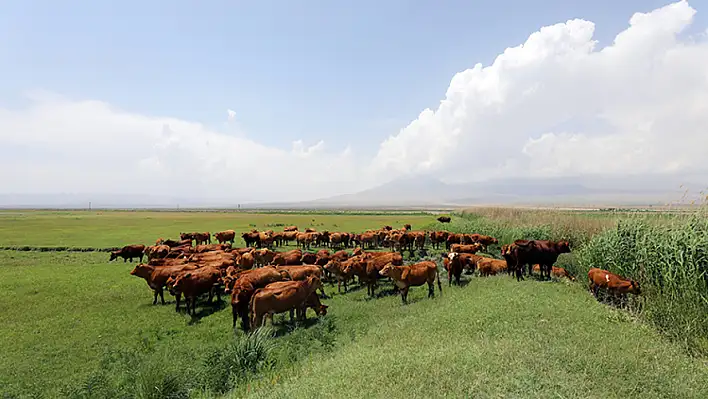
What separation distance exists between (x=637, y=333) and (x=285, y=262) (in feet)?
45.6

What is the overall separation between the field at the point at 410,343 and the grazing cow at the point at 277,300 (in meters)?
0.72

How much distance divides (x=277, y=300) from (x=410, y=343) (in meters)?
4.66

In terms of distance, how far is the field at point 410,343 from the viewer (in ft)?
17.9

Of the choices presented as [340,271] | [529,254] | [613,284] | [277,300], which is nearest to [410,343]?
[277,300]

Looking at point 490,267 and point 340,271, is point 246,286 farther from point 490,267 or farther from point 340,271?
point 490,267

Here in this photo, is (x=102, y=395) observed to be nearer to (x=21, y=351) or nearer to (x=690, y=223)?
(x=21, y=351)

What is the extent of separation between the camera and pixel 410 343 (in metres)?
7.22

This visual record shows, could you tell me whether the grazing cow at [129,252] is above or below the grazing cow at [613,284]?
below

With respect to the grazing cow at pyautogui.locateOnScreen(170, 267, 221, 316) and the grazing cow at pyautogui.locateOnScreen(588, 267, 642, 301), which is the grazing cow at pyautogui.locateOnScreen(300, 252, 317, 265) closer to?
the grazing cow at pyautogui.locateOnScreen(170, 267, 221, 316)

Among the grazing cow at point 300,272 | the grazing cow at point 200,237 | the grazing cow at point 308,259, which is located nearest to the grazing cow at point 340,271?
the grazing cow at point 300,272

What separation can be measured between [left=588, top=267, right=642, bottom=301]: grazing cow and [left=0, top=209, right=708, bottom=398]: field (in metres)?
0.44

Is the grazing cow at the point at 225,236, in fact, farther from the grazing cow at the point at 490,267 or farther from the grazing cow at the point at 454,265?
the grazing cow at the point at 490,267

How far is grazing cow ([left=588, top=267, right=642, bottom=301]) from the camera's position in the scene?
34.2ft

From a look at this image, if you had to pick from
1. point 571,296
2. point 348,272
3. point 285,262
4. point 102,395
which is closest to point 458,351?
point 571,296
